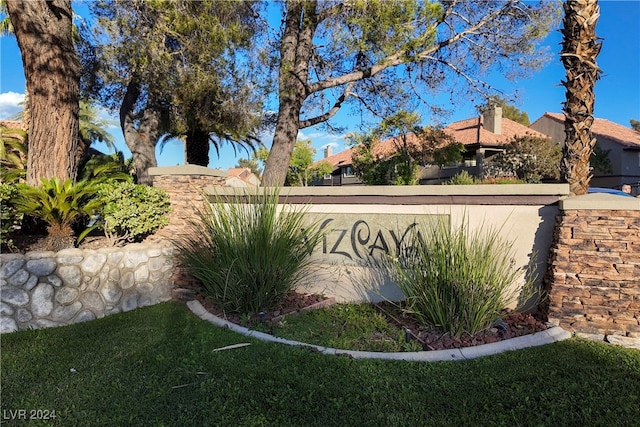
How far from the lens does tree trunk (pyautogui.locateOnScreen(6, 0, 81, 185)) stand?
6320 mm

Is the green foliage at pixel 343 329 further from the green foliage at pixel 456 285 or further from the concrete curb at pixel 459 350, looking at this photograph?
the green foliage at pixel 456 285

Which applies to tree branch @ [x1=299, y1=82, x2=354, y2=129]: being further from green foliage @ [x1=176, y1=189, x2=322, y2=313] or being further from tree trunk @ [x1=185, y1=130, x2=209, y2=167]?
green foliage @ [x1=176, y1=189, x2=322, y2=313]

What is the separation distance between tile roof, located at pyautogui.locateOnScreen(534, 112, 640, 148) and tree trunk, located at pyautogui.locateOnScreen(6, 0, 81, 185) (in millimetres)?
27283

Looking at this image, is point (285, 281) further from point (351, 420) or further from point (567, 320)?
point (567, 320)

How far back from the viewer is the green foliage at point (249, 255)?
476 cm

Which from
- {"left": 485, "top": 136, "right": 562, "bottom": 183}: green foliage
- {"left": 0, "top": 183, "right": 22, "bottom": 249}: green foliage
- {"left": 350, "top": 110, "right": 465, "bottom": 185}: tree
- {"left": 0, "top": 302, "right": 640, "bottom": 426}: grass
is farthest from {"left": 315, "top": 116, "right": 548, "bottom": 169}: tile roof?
{"left": 0, "top": 302, "right": 640, "bottom": 426}: grass

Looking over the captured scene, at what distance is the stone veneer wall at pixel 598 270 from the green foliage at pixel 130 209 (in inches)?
216

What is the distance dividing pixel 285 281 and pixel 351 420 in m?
2.48

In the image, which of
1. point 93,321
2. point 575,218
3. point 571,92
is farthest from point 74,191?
point 571,92

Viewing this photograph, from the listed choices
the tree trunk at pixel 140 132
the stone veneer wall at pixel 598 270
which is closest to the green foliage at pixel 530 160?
the stone veneer wall at pixel 598 270

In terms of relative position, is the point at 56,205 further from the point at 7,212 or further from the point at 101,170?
the point at 101,170

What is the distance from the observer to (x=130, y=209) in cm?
591

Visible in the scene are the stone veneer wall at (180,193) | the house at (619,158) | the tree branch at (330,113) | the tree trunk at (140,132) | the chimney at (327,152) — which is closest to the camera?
the stone veneer wall at (180,193)

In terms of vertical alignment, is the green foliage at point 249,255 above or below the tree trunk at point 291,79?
below
